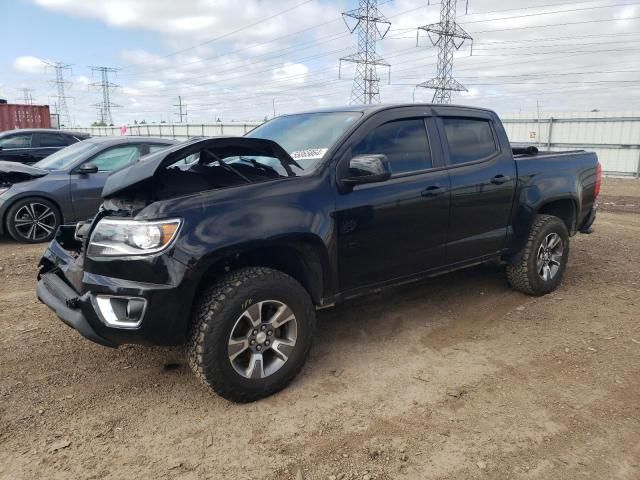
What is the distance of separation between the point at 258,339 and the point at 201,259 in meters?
0.65

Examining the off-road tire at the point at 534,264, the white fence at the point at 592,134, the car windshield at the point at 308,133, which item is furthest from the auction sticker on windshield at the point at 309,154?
the white fence at the point at 592,134

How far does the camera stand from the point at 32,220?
720 centimetres

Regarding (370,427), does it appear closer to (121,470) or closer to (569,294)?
(121,470)

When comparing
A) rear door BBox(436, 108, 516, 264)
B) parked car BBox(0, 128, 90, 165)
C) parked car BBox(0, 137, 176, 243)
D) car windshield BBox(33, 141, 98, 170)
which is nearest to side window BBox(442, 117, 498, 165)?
rear door BBox(436, 108, 516, 264)

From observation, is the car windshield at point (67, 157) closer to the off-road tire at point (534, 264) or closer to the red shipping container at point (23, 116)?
the off-road tire at point (534, 264)

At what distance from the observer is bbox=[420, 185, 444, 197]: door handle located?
3.92 meters

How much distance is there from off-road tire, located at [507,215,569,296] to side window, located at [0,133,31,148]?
10.3 m

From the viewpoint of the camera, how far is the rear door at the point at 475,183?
4.24 meters

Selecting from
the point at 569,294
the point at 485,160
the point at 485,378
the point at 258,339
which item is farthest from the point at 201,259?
the point at 569,294

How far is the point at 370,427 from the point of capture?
294 cm

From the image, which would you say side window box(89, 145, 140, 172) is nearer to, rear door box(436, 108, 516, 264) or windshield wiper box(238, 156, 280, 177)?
windshield wiper box(238, 156, 280, 177)

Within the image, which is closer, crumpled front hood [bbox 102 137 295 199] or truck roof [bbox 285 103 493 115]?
crumpled front hood [bbox 102 137 295 199]

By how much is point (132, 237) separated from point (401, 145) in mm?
2178

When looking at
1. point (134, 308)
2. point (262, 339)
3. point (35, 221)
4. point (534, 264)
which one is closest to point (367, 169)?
point (262, 339)
